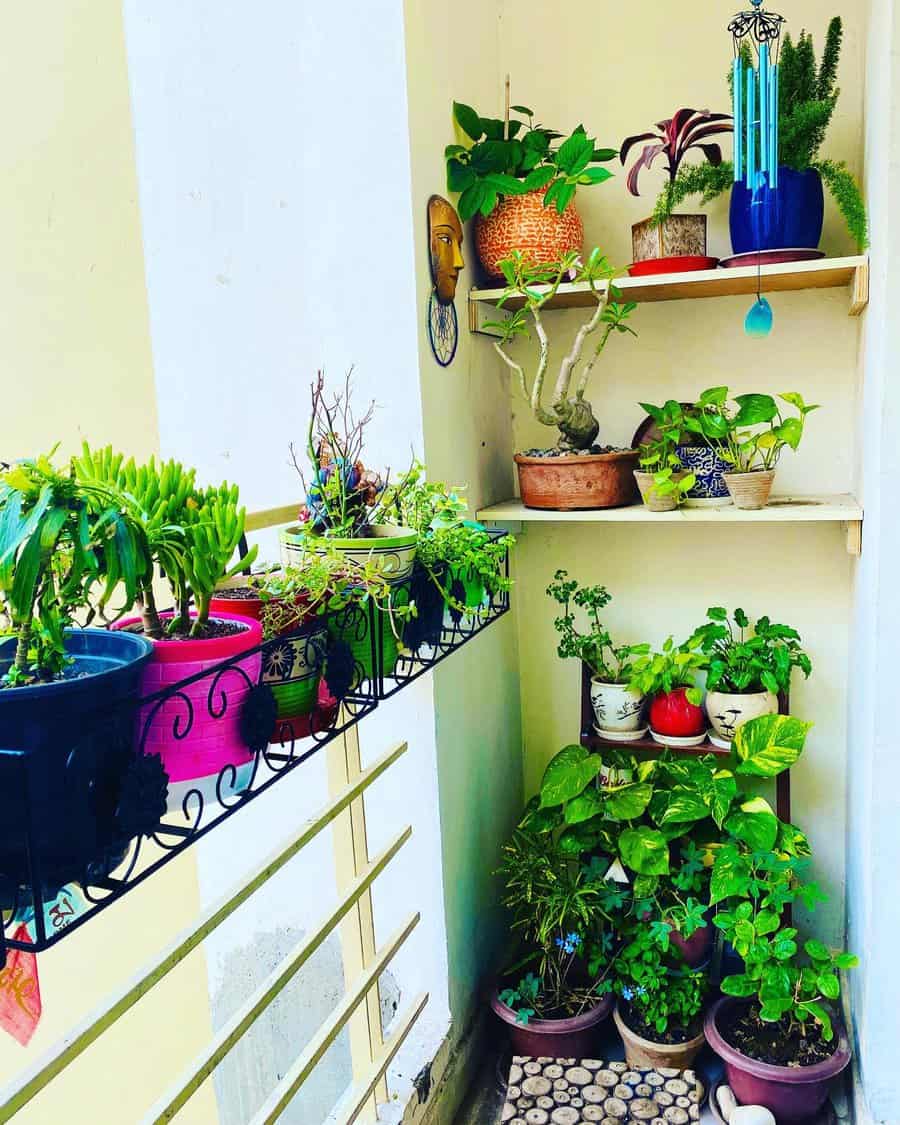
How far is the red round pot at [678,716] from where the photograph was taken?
184cm

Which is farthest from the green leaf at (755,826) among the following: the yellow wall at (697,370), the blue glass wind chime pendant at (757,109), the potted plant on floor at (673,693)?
the blue glass wind chime pendant at (757,109)

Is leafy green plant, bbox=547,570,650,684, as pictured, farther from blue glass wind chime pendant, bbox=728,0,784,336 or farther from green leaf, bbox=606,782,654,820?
blue glass wind chime pendant, bbox=728,0,784,336

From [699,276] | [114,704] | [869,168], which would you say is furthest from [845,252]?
[114,704]

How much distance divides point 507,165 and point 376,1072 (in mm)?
1553

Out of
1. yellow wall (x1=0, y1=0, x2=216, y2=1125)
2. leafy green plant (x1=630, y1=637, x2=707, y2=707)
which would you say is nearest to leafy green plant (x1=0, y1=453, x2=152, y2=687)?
yellow wall (x1=0, y1=0, x2=216, y2=1125)

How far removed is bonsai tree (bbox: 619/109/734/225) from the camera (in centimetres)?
166

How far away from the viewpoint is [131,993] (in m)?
0.83

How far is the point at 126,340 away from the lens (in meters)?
1.51

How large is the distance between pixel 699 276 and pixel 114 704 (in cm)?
135

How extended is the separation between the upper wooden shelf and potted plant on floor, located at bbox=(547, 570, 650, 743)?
0.58 metres

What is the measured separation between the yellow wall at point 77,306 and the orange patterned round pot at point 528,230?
0.65 metres

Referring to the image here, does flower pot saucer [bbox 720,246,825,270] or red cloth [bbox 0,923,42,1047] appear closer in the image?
red cloth [bbox 0,923,42,1047]

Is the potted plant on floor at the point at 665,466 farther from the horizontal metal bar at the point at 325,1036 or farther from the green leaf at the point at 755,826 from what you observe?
the horizontal metal bar at the point at 325,1036

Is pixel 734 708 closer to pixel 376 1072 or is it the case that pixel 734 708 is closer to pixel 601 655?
pixel 601 655
